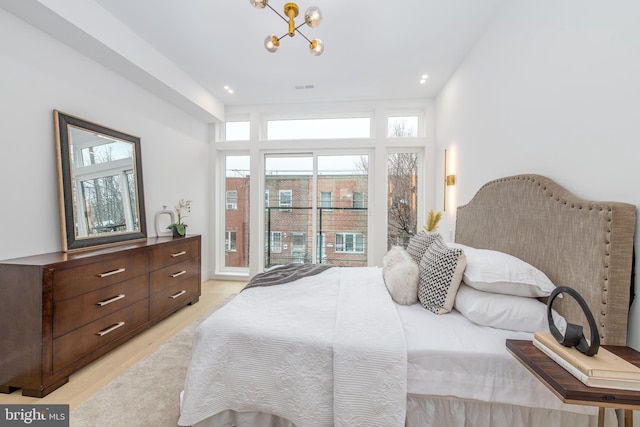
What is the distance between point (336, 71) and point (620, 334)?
315 centimetres

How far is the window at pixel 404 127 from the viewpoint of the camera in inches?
156

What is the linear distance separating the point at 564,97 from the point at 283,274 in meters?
2.16

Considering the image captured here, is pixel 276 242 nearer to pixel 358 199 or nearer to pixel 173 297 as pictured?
pixel 358 199

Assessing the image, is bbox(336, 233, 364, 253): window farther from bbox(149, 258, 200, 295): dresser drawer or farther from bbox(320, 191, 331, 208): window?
bbox(149, 258, 200, 295): dresser drawer

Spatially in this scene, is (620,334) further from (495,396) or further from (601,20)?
(601,20)

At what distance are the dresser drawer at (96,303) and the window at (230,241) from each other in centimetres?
190

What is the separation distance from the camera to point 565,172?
1428 mm

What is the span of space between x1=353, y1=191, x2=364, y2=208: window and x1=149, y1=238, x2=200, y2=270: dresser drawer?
231cm

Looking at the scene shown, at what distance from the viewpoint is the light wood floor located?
→ 1649mm

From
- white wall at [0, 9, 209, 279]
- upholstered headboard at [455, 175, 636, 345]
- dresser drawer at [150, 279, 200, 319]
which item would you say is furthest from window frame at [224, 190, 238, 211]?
upholstered headboard at [455, 175, 636, 345]

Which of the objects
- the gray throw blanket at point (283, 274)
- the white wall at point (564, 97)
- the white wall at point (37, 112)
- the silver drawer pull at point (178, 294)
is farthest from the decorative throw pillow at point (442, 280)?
the white wall at point (37, 112)

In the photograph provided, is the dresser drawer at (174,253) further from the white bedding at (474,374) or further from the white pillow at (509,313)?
the white pillow at (509,313)

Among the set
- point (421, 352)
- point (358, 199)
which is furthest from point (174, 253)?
point (421, 352)

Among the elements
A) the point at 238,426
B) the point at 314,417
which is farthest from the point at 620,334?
the point at 238,426
